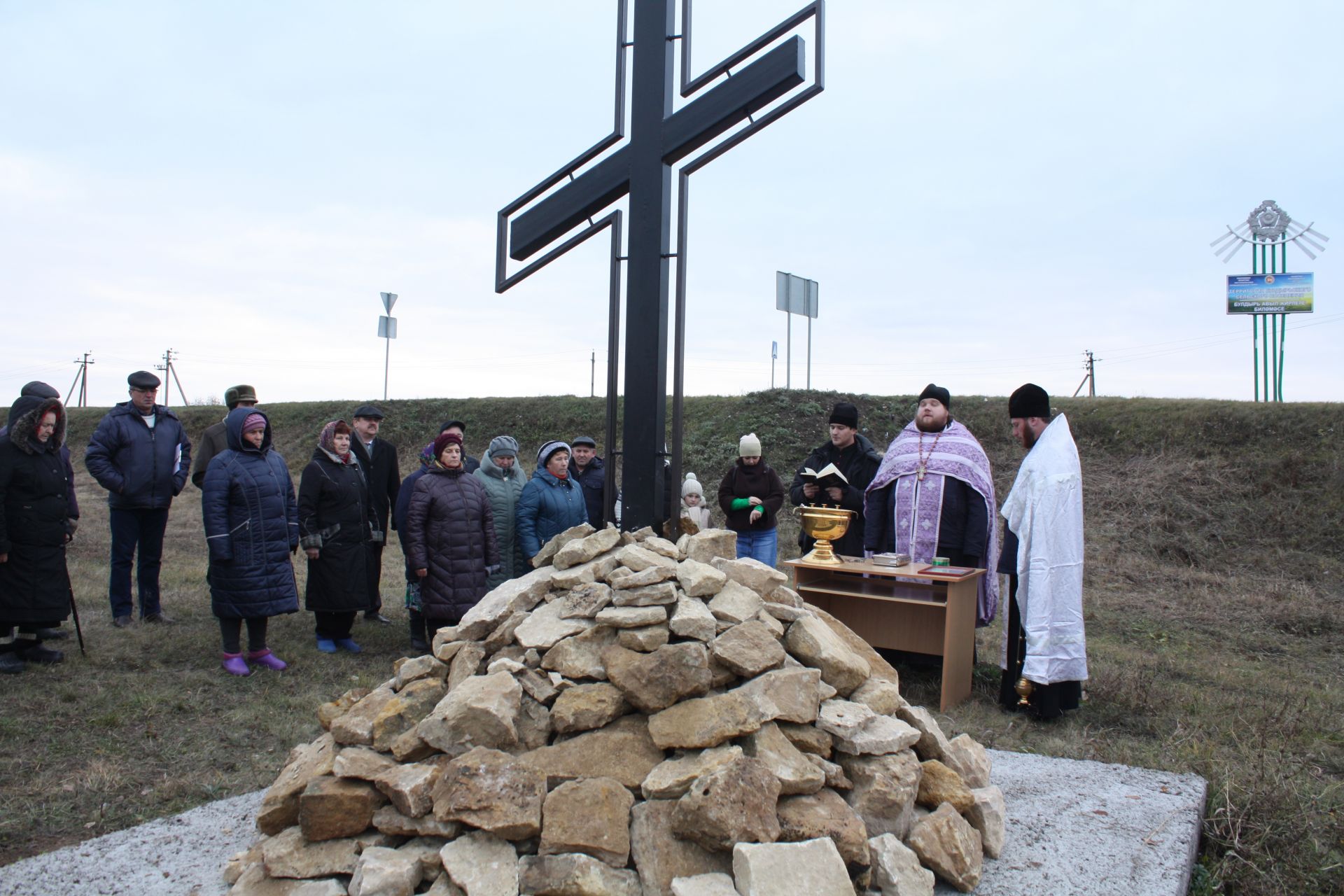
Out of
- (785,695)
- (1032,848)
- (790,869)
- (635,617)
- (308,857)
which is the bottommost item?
(1032,848)

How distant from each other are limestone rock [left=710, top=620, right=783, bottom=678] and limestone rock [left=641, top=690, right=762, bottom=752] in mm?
139

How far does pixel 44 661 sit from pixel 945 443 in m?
6.22

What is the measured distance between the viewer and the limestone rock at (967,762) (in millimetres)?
3354

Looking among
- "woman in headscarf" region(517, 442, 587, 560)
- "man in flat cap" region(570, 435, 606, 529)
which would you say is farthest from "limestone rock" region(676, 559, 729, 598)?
"man in flat cap" region(570, 435, 606, 529)

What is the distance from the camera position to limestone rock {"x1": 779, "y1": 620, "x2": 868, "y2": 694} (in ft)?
10.8

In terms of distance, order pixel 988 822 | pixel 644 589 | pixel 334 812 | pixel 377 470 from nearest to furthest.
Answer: pixel 334 812, pixel 988 822, pixel 644 589, pixel 377 470

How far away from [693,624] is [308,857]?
137 centimetres

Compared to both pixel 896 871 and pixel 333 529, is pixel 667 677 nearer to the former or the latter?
pixel 896 871

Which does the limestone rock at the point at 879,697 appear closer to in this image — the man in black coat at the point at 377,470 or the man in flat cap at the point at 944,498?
the man in flat cap at the point at 944,498

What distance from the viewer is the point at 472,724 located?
9.56 ft

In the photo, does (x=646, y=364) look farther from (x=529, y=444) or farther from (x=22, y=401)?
(x=529, y=444)

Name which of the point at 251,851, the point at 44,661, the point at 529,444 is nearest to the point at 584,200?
the point at 251,851

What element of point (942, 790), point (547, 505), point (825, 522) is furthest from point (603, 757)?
point (547, 505)

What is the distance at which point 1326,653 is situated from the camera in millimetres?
7938
